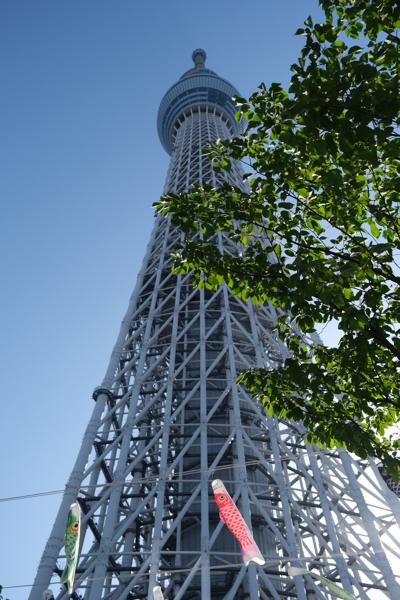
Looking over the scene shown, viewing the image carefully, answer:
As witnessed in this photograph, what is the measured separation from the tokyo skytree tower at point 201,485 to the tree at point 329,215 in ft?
18.2

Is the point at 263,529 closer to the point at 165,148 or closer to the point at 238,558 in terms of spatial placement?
the point at 238,558

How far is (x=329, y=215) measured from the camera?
7012mm

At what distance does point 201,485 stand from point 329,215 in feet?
30.9

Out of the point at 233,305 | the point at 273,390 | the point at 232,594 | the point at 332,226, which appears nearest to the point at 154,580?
the point at 232,594

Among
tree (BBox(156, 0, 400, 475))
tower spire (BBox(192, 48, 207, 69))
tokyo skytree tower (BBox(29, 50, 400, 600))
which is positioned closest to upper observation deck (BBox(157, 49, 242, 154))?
tower spire (BBox(192, 48, 207, 69))

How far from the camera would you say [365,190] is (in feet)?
22.7

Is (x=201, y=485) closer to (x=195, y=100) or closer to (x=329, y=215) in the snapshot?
(x=329, y=215)

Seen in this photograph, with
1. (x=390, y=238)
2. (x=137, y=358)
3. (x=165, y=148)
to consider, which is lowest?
(x=390, y=238)

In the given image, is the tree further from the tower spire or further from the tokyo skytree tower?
the tower spire

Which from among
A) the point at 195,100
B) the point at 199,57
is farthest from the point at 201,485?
the point at 199,57

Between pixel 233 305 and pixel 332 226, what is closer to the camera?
pixel 332 226

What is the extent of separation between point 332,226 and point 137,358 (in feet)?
48.3

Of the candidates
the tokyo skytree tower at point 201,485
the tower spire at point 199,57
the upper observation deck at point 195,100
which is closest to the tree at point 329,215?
the tokyo skytree tower at point 201,485

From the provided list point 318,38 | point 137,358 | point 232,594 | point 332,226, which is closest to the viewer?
point 318,38
